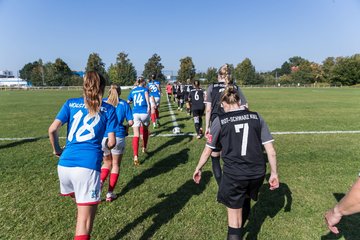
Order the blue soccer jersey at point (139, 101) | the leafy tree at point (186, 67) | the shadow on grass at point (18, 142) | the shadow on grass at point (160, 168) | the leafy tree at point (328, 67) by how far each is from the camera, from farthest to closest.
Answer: the leafy tree at point (186, 67) < the leafy tree at point (328, 67) < the shadow on grass at point (18, 142) < the blue soccer jersey at point (139, 101) < the shadow on grass at point (160, 168)

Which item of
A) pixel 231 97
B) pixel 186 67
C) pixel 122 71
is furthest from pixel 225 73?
pixel 186 67

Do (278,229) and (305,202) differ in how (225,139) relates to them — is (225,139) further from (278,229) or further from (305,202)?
(305,202)

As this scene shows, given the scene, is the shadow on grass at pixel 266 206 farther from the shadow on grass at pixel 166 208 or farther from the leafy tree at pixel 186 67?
the leafy tree at pixel 186 67

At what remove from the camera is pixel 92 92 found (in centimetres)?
277

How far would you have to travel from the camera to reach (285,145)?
826 centimetres

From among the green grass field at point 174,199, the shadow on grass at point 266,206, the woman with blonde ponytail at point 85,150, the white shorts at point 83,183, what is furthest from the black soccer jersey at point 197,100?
the white shorts at point 83,183

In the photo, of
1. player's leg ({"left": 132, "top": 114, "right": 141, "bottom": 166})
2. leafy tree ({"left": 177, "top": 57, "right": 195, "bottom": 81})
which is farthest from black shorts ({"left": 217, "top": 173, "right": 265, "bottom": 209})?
leafy tree ({"left": 177, "top": 57, "right": 195, "bottom": 81})

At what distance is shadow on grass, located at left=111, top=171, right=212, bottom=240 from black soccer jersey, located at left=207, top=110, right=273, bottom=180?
1.66 metres

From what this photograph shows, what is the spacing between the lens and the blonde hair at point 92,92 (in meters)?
2.76

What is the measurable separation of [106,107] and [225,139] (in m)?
1.30

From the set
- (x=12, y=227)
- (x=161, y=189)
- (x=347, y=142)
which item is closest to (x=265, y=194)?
(x=161, y=189)

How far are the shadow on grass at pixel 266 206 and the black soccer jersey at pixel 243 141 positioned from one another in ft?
4.28

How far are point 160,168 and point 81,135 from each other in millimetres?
3767

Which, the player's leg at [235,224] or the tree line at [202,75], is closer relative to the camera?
the player's leg at [235,224]
